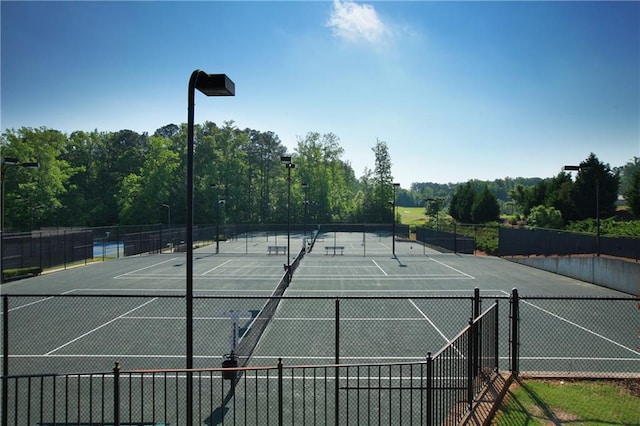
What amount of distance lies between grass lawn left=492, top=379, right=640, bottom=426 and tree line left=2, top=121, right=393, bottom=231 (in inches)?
1927

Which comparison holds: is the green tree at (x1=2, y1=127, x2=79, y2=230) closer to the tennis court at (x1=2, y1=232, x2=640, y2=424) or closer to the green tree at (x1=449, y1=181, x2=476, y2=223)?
the tennis court at (x1=2, y1=232, x2=640, y2=424)

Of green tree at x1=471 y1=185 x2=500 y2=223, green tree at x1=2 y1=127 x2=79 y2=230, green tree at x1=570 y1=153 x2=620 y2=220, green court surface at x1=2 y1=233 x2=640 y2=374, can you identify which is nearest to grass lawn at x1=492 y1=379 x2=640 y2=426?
green court surface at x1=2 y1=233 x2=640 y2=374

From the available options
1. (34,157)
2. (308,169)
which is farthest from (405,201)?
(34,157)

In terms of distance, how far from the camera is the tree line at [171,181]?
186 ft

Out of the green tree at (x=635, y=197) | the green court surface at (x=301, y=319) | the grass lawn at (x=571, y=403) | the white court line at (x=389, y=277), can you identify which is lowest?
the white court line at (x=389, y=277)

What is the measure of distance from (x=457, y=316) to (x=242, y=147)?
81120 mm

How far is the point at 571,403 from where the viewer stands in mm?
6742

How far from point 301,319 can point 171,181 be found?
61285 millimetres

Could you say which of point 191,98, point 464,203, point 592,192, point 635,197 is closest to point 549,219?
point 592,192

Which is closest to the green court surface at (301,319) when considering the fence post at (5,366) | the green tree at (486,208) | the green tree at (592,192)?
the fence post at (5,366)

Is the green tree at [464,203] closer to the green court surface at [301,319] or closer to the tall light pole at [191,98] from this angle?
the green court surface at [301,319]

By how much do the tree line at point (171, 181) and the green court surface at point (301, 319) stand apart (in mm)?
32921

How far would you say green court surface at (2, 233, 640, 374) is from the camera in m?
10.5

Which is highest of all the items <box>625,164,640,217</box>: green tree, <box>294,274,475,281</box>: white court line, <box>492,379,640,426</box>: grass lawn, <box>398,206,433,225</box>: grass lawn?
<box>625,164,640,217</box>: green tree
